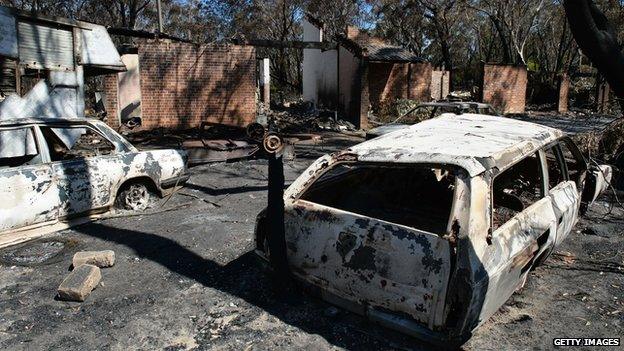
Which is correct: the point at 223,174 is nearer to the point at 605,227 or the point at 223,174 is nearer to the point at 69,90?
the point at 69,90

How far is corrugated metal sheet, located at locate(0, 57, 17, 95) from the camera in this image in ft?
30.5

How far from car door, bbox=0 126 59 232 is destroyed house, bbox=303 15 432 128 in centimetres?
1385

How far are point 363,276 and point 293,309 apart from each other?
2.90 ft

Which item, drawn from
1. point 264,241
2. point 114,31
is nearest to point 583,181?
point 264,241

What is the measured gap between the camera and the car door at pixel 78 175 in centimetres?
564

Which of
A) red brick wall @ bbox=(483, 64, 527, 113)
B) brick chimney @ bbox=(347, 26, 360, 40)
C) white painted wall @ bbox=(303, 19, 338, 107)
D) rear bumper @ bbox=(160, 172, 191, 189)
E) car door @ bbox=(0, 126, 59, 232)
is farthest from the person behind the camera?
red brick wall @ bbox=(483, 64, 527, 113)

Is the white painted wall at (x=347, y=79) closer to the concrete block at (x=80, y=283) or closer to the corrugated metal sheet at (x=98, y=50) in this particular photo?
the corrugated metal sheet at (x=98, y=50)

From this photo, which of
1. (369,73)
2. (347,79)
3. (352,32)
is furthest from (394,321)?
(352,32)

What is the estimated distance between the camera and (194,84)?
1508cm

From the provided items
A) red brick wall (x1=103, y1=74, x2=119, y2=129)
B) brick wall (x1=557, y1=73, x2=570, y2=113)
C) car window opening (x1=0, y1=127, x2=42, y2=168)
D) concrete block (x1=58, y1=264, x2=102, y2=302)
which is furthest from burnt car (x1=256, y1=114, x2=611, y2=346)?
brick wall (x1=557, y1=73, x2=570, y2=113)

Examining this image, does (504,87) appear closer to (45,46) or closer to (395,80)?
(395,80)

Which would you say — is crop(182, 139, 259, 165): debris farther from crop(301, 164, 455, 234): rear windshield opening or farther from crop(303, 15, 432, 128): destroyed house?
crop(303, 15, 432, 128): destroyed house

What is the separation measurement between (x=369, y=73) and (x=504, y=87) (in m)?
6.23

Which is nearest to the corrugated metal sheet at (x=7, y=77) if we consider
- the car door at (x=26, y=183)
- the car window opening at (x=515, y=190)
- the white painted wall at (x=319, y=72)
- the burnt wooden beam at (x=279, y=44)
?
the car door at (x=26, y=183)
